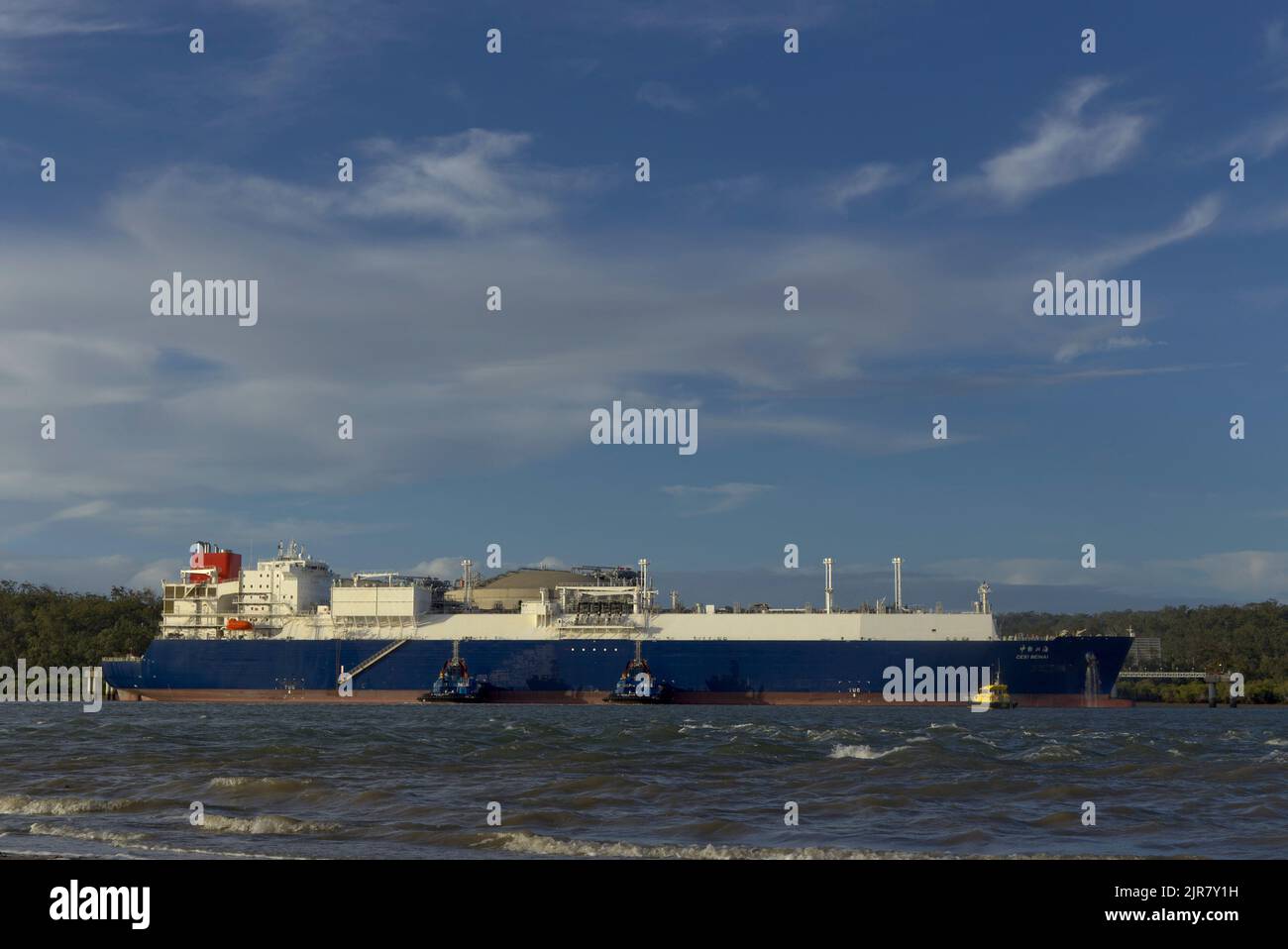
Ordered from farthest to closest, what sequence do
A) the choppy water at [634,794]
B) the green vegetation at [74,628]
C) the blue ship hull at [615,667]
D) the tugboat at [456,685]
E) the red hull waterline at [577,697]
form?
the green vegetation at [74,628] → the tugboat at [456,685] → the blue ship hull at [615,667] → the red hull waterline at [577,697] → the choppy water at [634,794]

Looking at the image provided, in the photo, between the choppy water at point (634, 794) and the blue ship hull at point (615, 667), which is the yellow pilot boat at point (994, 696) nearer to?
the blue ship hull at point (615, 667)

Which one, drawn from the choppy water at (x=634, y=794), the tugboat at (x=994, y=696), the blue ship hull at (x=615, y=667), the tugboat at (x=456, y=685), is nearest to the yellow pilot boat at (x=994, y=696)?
the tugboat at (x=994, y=696)

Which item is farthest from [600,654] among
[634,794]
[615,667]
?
[634,794]

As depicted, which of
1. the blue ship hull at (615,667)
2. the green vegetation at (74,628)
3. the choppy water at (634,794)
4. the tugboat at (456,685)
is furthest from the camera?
the green vegetation at (74,628)

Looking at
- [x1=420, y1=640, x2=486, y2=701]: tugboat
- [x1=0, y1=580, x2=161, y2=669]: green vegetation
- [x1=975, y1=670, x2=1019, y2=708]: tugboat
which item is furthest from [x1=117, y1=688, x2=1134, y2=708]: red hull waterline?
[x1=0, y1=580, x2=161, y2=669]: green vegetation

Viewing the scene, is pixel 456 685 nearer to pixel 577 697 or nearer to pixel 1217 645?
pixel 577 697

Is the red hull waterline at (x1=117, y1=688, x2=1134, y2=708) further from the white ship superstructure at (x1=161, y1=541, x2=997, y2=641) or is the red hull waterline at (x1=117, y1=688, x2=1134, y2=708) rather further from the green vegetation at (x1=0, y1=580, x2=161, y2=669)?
the green vegetation at (x1=0, y1=580, x2=161, y2=669)
